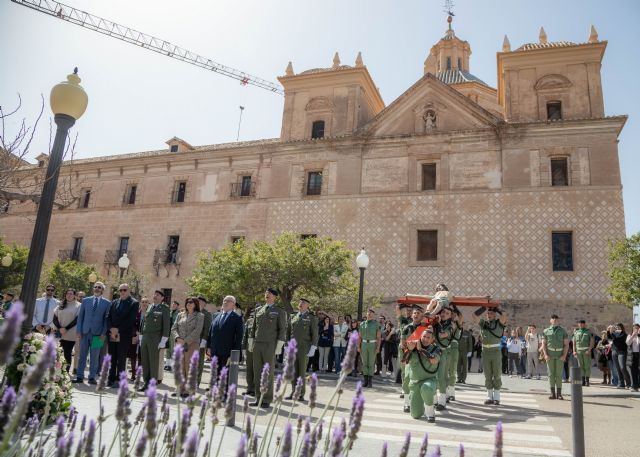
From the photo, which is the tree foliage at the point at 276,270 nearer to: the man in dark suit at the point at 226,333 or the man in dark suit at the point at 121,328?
the man in dark suit at the point at 121,328

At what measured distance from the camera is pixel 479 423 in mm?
7078

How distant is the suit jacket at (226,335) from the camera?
8.72 metres

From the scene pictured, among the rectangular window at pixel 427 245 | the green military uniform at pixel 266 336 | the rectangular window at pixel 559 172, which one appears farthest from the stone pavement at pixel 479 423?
the rectangular window at pixel 559 172

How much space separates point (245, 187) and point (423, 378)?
23.0m

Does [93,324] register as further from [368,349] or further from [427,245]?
[427,245]

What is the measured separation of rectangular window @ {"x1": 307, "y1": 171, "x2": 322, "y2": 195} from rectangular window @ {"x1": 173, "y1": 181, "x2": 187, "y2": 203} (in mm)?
8414

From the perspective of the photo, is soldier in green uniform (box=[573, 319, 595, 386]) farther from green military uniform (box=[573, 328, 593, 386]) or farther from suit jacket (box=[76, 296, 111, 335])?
suit jacket (box=[76, 296, 111, 335])

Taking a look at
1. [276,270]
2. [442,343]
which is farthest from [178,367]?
[276,270]

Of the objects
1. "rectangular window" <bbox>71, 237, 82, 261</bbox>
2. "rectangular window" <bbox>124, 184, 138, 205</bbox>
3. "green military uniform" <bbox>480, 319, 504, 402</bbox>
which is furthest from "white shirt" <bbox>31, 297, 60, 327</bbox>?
"rectangular window" <bbox>71, 237, 82, 261</bbox>


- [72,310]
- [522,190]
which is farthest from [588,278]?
[72,310]

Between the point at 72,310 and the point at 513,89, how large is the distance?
22934mm

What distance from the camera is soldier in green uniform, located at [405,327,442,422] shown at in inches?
269

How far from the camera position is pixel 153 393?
6.73ft

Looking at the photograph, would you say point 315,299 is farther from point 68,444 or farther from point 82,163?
point 82,163
